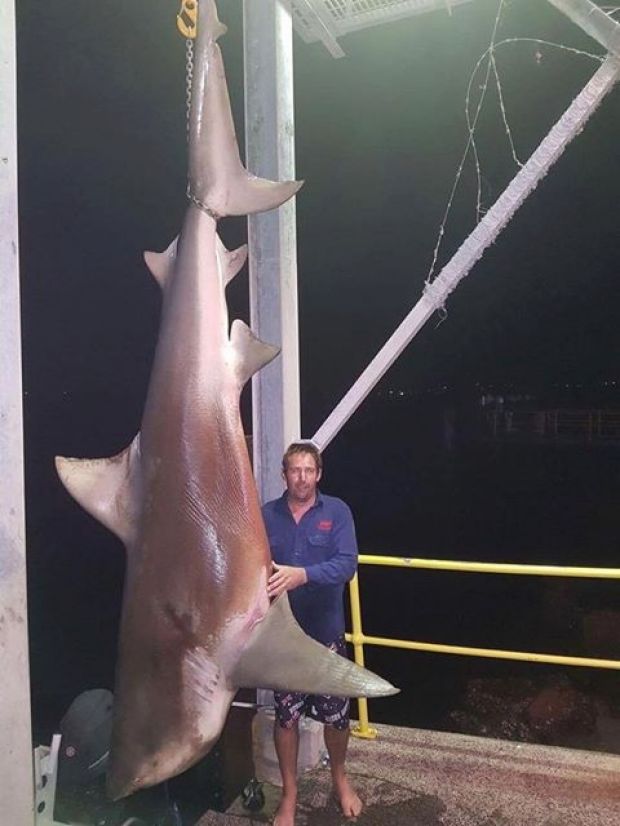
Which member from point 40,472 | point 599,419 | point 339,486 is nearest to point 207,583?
point 339,486

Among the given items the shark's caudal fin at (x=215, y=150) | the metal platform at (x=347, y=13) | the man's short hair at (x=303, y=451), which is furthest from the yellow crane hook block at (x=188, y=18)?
the man's short hair at (x=303, y=451)

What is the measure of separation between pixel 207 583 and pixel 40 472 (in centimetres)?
5282

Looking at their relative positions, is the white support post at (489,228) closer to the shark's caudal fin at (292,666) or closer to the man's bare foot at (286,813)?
the shark's caudal fin at (292,666)

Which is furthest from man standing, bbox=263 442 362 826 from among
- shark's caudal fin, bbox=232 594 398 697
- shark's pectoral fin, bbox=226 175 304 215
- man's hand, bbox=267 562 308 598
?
shark's pectoral fin, bbox=226 175 304 215

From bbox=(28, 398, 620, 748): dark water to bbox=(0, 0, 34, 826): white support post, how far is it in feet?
34.0

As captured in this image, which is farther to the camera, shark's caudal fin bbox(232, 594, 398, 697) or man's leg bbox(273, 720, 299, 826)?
man's leg bbox(273, 720, 299, 826)

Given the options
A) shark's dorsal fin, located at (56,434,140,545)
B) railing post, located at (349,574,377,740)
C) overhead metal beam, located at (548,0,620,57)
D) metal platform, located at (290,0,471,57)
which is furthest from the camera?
railing post, located at (349,574,377,740)

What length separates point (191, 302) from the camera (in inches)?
98.6

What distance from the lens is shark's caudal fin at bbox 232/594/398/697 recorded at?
7.53 feet

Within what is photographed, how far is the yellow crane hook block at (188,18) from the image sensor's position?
286 cm

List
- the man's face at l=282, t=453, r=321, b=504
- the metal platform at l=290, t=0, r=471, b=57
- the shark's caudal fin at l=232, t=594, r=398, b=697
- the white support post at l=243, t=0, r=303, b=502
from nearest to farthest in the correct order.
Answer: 1. the shark's caudal fin at l=232, t=594, r=398, b=697
2. the man's face at l=282, t=453, r=321, b=504
3. the white support post at l=243, t=0, r=303, b=502
4. the metal platform at l=290, t=0, r=471, b=57

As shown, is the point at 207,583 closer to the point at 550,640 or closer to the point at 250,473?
the point at 250,473

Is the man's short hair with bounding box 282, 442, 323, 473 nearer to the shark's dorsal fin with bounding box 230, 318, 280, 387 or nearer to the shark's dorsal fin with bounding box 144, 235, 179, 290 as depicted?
the shark's dorsal fin with bounding box 230, 318, 280, 387

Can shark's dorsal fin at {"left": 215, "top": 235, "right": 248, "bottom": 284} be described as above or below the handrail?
above
